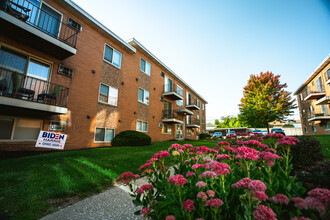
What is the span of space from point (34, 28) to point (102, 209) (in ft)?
27.1

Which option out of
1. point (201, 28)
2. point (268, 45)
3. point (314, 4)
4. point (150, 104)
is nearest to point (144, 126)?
point (150, 104)

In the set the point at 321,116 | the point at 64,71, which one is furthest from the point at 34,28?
the point at 321,116

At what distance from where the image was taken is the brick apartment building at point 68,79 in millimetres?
6613

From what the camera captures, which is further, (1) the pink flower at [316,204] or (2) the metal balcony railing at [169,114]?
(2) the metal balcony railing at [169,114]

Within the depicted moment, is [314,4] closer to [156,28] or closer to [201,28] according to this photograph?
[201,28]

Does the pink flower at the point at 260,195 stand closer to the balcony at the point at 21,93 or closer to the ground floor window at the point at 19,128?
the balcony at the point at 21,93

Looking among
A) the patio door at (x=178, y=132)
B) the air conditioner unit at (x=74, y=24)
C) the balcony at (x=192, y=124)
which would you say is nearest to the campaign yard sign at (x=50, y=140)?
the air conditioner unit at (x=74, y=24)

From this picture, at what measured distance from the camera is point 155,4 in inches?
362

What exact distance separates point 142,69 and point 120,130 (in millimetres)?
7070

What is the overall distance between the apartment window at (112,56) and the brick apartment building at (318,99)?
23.0 m

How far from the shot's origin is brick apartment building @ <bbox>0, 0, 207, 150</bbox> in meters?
6.61

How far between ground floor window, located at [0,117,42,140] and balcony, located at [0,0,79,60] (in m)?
3.80

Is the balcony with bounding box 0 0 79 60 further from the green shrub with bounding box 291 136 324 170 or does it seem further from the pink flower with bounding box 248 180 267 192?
the green shrub with bounding box 291 136 324 170

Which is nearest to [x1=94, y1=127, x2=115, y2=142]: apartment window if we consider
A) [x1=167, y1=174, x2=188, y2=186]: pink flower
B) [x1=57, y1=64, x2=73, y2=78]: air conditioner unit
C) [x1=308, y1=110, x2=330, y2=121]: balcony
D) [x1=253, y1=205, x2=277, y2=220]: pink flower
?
[x1=57, y1=64, x2=73, y2=78]: air conditioner unit
